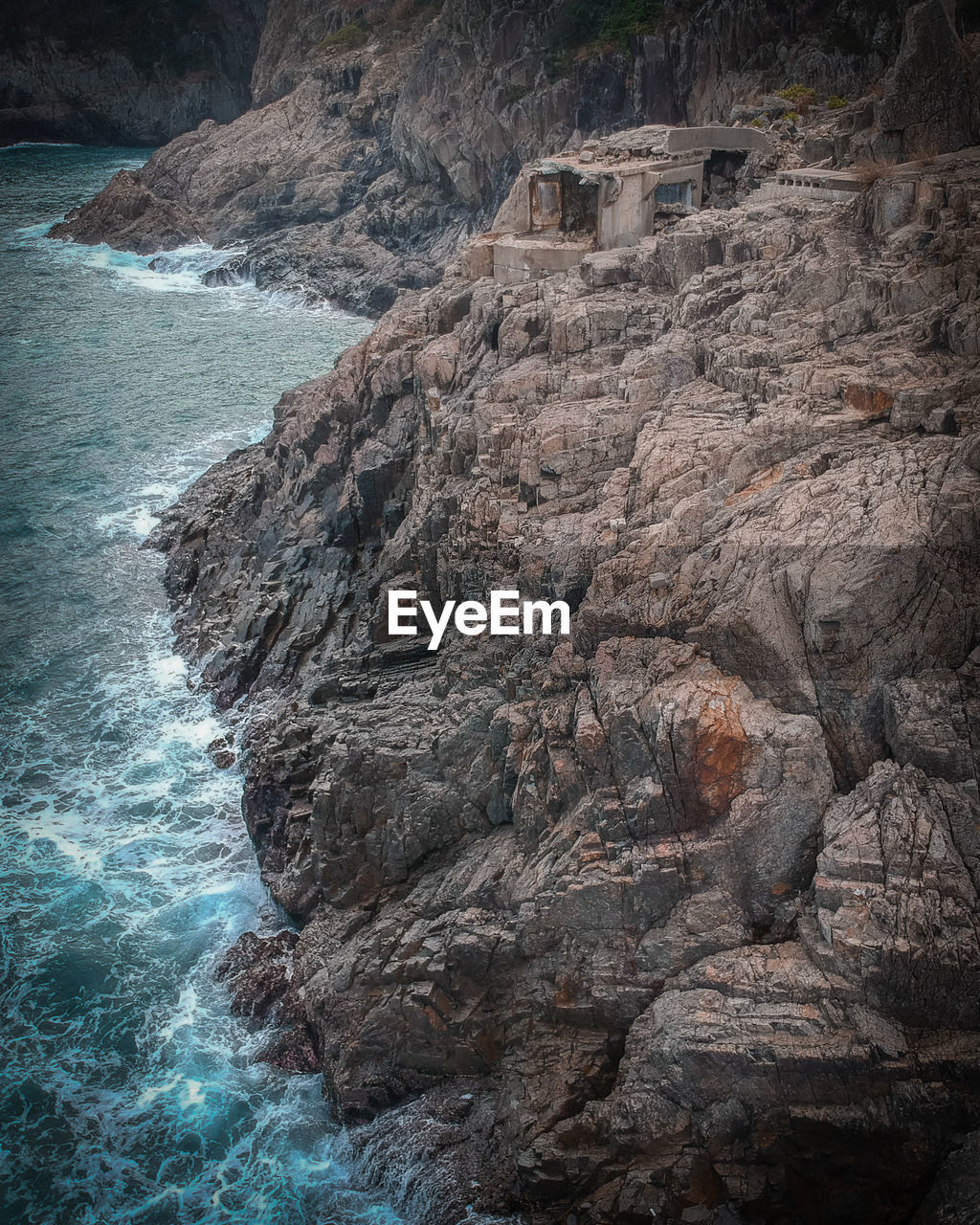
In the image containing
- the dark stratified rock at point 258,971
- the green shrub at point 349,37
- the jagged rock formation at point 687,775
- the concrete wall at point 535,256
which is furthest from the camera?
the green shrub at point 349,37

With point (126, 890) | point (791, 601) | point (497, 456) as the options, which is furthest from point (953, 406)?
point (126, 890)

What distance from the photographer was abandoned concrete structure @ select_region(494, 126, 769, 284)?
47.5 metres

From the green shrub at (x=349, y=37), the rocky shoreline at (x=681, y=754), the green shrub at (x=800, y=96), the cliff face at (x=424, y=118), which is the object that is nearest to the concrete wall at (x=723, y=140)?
the rocky shoreline at (x=681, y=754)

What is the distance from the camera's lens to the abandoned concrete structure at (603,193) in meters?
47.5

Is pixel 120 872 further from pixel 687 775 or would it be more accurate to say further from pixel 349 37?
pixel 349 37

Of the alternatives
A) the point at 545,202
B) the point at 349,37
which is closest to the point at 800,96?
the point at 545,202

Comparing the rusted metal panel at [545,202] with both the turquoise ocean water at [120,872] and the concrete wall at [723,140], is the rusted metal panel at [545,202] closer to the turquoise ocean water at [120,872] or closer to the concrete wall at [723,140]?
the concrete wall at [723,140]

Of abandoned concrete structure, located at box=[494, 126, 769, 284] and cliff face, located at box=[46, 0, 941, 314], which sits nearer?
abandoned concrete structure, located at box=[494, 126, 769, 284]
